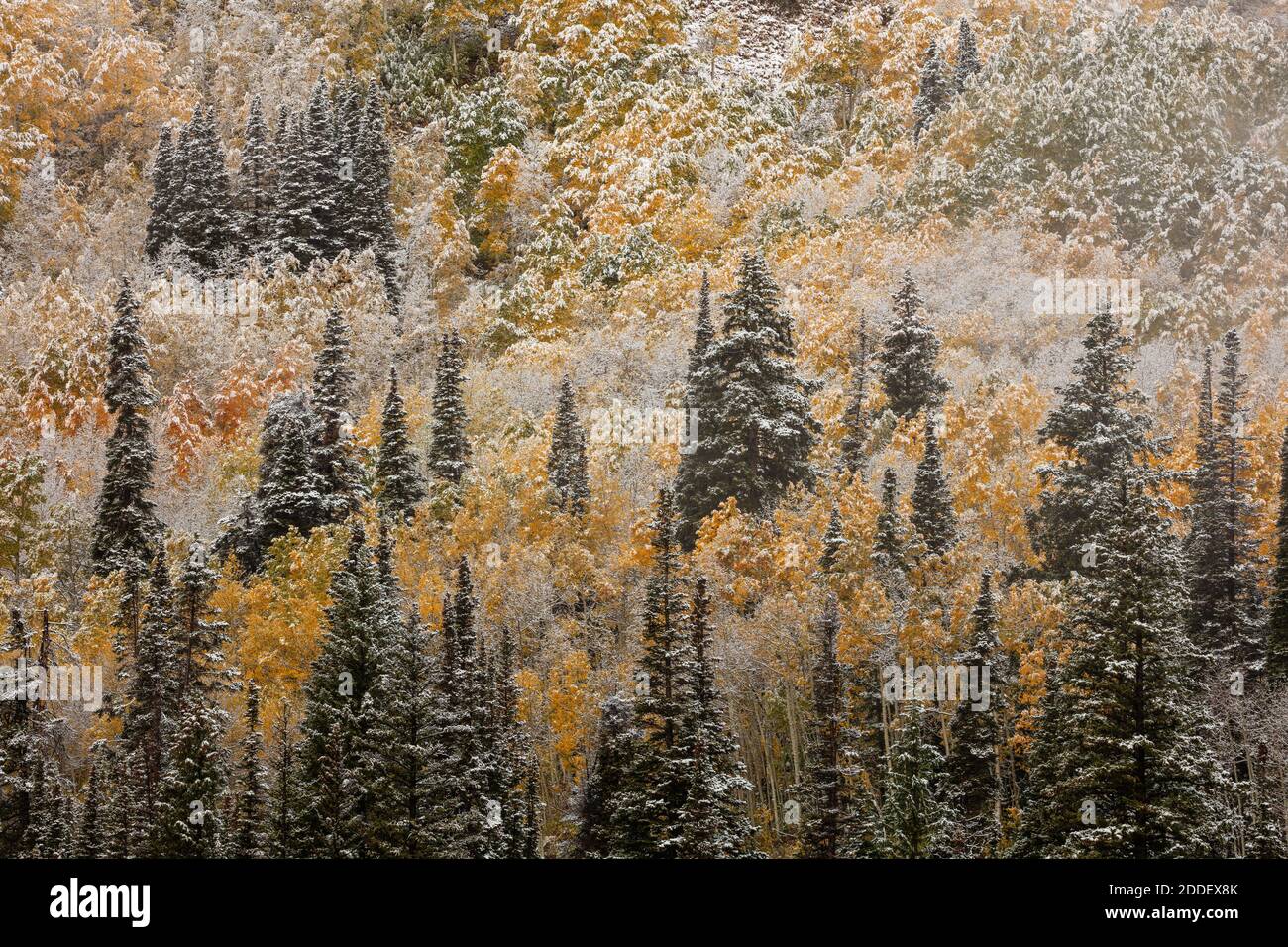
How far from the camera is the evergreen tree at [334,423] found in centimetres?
5618

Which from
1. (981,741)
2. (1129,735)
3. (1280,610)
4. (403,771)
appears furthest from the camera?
(1280,610)

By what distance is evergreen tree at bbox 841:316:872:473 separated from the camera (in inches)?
2136

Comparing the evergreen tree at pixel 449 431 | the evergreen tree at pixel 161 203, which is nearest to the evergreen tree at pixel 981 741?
the evergreen tree at pixel 449 431

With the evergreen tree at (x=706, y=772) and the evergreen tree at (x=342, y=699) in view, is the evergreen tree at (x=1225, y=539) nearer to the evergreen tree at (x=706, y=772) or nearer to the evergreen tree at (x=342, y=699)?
the evergreen tree at (x=706, y=772)

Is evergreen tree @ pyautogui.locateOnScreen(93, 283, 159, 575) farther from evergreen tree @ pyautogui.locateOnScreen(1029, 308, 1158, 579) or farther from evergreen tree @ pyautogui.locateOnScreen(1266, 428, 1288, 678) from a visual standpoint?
evergreen tree @ pyautogui.locateOnScreen(1266, 428, 1288, 678)

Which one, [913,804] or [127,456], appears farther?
Result: [127,456]

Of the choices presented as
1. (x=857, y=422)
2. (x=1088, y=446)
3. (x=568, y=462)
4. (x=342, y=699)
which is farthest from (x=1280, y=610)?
(x=342, y=699)

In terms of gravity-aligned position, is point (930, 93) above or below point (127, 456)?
above

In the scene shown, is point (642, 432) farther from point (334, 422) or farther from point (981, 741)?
point (981, 741)

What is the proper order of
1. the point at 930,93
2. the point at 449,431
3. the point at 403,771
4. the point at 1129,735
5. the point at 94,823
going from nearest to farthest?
the point at 1129,735
the point at 403,771
the point at 94,823
the point at 449,431
the point at 930,93

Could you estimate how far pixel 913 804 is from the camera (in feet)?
136

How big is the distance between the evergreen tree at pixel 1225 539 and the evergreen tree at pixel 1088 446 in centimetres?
221

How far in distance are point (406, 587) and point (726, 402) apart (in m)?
13.8

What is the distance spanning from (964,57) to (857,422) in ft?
103
